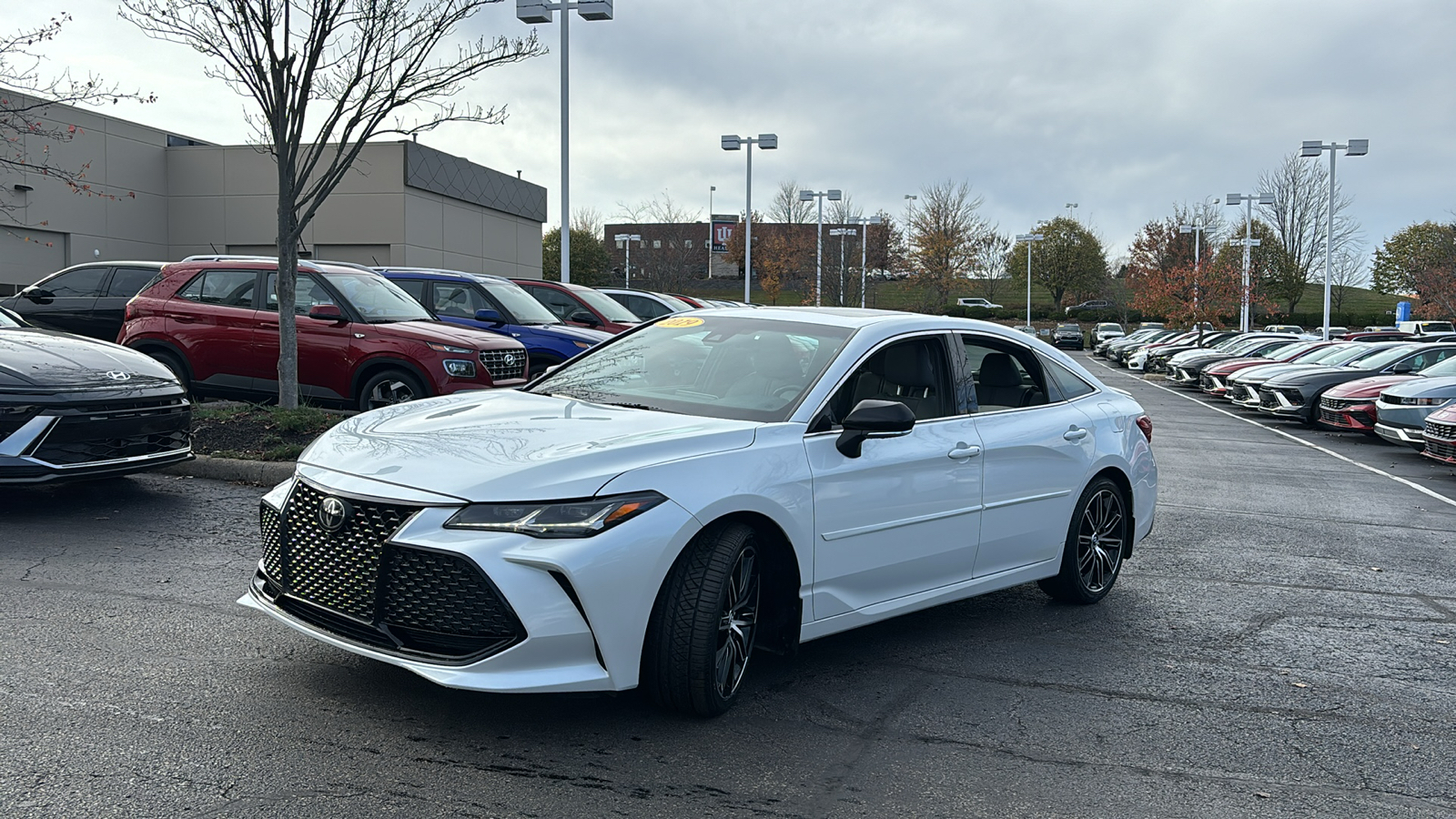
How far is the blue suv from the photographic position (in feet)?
46.4

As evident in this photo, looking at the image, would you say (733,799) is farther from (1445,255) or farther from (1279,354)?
(1445,255)

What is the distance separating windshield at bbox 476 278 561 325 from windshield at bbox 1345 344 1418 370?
14.4m

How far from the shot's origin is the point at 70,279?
15.9 metres

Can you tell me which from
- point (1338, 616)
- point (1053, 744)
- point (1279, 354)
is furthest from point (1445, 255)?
point (1053, 744)

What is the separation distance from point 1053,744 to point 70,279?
15.7 metres

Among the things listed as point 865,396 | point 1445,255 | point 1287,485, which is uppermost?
point 1445,255

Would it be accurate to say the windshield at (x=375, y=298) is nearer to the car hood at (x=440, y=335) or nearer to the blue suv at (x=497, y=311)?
the car hood at (x=440, y=335)

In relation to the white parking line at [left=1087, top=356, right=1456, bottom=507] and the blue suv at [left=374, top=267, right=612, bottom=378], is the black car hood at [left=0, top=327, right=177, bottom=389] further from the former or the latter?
the white parking line at [left=1087, top=356, right=1456, bottom=507]

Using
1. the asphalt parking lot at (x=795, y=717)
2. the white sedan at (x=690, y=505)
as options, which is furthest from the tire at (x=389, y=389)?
the white sedan at (x=690, y=505)

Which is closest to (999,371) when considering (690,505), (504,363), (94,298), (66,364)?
(690,505)

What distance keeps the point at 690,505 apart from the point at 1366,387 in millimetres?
17496

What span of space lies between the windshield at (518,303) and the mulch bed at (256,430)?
381cm

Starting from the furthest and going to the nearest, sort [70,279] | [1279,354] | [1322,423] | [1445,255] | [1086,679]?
[1445,255], [1279,354], [1322,423], [70,279], [1086,679]

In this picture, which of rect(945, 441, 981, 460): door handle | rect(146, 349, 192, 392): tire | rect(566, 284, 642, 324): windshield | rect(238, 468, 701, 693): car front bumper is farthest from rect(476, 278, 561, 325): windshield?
rect(238, 468, 701, 693): car front bumper
